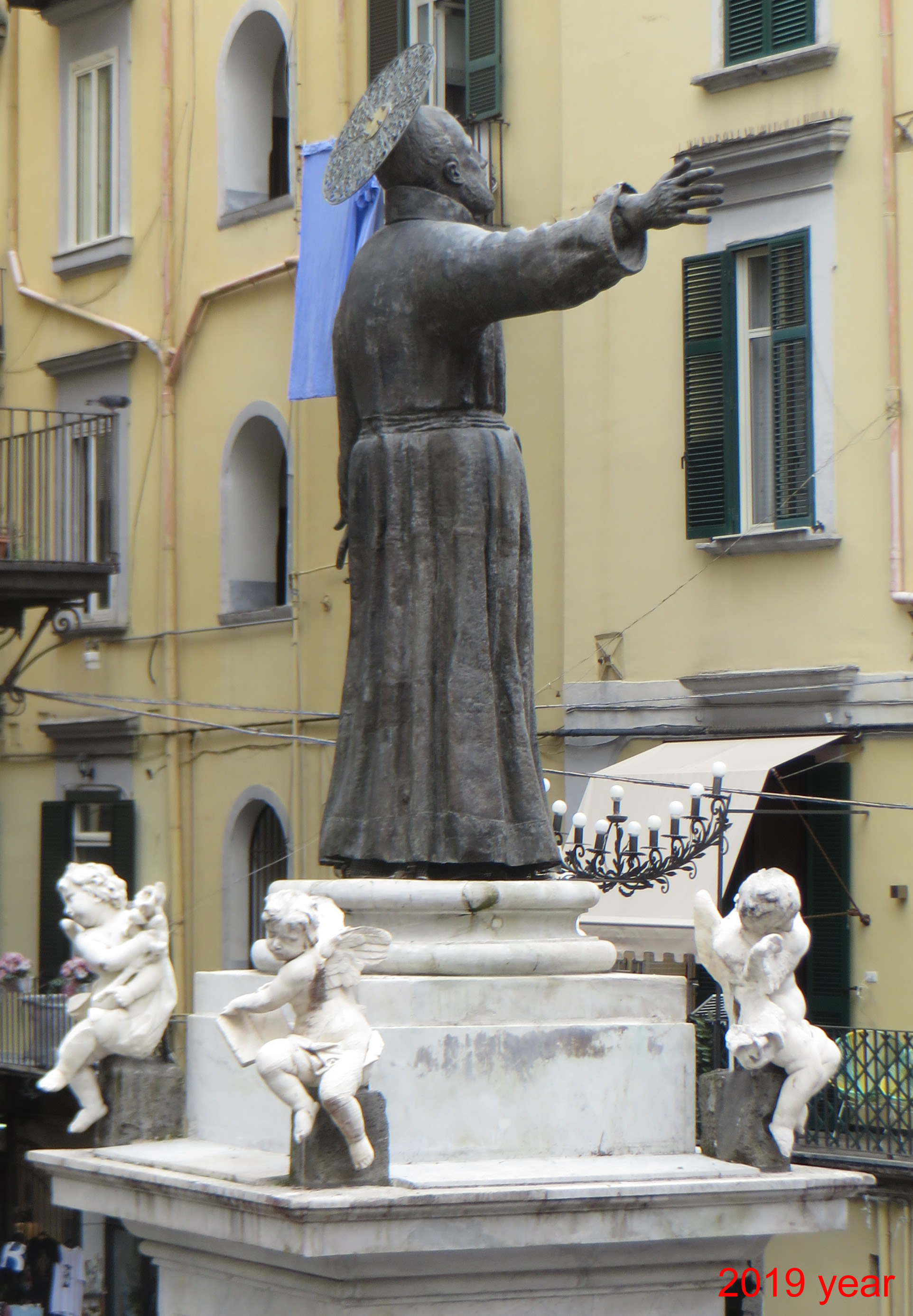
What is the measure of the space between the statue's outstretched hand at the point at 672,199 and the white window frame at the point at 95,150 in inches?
723

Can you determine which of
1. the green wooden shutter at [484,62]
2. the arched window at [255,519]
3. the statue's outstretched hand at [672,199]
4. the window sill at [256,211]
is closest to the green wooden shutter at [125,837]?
the arched window at [255,519]

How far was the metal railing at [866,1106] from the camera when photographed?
15.2m

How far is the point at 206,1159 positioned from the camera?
615 cm

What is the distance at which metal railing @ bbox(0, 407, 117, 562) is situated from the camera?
21.1 m

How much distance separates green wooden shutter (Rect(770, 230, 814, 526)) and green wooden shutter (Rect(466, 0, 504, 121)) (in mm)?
3505

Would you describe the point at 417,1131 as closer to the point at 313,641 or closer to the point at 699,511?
the point at 699,511

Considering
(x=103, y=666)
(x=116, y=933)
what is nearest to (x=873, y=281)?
(x=103, y=666)

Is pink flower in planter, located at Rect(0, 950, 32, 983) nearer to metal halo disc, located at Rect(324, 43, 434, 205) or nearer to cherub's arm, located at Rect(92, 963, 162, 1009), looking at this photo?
cherub's arm, located at Rect(92, 963, 162, 1009)

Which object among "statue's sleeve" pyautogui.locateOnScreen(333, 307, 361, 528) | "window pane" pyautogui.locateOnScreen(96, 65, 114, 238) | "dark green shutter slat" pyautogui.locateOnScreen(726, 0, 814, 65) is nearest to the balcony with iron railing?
"window pane" pyautogui.locateOnScreen(96, 65, 114, 238)

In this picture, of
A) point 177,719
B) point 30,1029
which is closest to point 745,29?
point 177,719

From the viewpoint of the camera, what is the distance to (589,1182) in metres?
5.83

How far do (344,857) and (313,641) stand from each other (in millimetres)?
14791

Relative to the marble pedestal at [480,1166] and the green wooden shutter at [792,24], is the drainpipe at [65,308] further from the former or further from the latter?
the marble pedestal at [480,1166]

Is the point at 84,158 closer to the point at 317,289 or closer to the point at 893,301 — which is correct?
the point at 317,289
